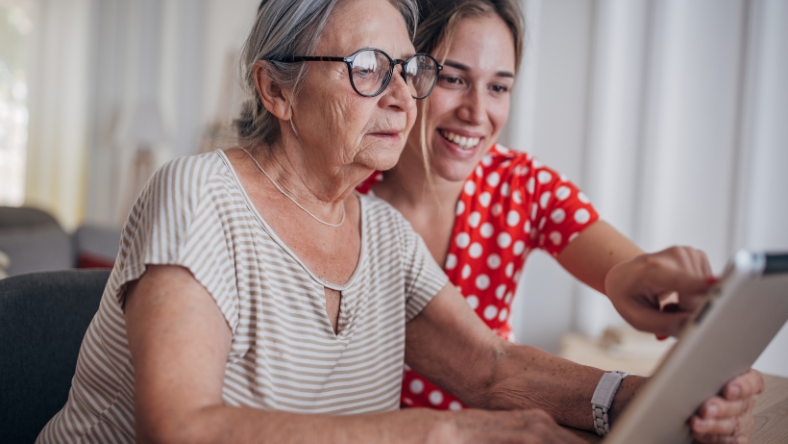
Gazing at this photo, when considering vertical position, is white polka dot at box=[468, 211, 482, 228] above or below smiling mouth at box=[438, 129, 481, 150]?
below

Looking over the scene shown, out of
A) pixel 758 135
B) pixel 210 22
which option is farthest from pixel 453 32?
pixel 210 22

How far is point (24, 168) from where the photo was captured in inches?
241

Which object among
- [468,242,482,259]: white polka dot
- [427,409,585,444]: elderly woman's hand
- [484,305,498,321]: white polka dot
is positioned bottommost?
[484,305,498,321]: white polka dot

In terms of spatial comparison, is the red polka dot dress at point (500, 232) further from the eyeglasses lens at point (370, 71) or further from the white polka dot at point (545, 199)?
the eyeglasses lens at point (370, 71)

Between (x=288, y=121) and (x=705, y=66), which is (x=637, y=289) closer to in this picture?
(x=288, y=121)

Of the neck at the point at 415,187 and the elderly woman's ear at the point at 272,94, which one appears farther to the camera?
the neck at the point at 415,187

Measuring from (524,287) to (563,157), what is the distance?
2.43 ft

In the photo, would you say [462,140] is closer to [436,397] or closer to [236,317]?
[436,397]

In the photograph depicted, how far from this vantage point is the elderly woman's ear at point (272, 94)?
40.9 inches

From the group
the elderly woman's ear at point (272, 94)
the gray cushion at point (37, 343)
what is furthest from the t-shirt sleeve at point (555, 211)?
the gray cushion at point (37, 343)

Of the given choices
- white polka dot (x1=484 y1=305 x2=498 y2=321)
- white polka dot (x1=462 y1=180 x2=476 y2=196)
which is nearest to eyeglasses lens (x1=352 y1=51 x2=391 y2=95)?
white polka dot (x1=462 y1=180 x2=476 y2=196)

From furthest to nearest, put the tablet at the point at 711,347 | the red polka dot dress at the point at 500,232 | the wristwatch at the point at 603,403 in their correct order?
the red polka dot dress at the point at 500,232, the wristwatch at the point at 603,403, the tablet at the point at 711,347

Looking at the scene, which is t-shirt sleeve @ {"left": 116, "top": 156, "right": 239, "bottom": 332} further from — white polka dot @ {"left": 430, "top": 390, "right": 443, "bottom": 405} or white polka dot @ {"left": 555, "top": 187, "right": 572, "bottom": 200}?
white polka dot @ {"left": 555, "top": 187, "right": 572, "bottom": 200}

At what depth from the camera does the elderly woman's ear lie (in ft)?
3.41
